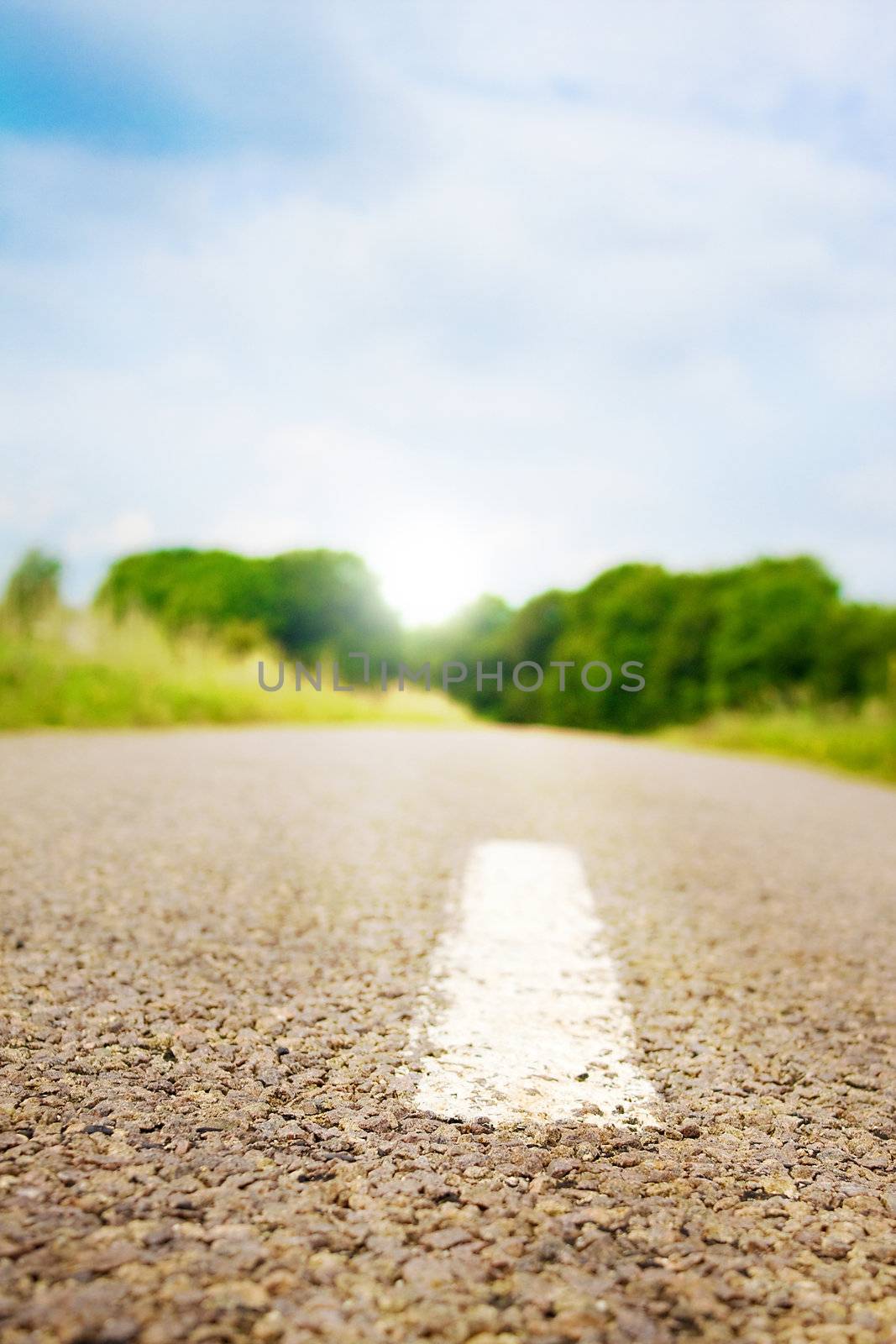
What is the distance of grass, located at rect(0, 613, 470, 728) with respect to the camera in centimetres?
913

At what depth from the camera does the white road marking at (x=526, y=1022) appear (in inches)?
56.0

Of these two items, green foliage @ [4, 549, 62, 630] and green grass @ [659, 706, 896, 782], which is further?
green grass @ [659, 706, 896, 782]

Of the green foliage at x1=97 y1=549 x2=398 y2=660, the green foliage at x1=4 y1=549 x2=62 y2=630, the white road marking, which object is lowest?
the white road marking

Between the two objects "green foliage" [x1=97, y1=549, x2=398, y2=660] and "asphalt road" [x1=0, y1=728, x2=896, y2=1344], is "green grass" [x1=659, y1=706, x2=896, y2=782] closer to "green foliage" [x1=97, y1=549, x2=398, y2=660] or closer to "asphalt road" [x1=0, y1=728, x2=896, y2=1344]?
"asphalt road" [x1=0, y1=728, x2=896, y2=1344]

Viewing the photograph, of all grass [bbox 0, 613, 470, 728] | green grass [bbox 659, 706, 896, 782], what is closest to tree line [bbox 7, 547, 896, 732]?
green grass [bbox 659, 706, 896, 782]

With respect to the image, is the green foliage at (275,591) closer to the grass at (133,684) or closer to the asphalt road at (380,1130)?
the grass at (133,684)

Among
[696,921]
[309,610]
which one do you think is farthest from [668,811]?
[309,610]

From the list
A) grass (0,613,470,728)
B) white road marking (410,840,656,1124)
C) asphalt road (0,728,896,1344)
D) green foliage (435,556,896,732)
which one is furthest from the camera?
green foliage (435,556,896,732)

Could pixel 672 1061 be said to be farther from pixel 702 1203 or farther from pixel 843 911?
pixel 843 911

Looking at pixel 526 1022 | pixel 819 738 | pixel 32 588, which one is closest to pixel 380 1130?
pixel 526 1022

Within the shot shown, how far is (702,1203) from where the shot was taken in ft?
3.83

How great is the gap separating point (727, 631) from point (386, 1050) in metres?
35.9

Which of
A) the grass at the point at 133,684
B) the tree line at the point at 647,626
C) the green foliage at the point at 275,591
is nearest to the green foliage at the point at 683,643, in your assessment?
the tree line at the point at 647,626

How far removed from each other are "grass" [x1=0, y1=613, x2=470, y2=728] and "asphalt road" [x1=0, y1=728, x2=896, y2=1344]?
640 cm
